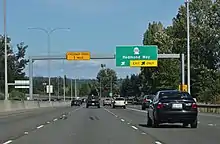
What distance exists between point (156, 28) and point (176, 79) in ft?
79.5

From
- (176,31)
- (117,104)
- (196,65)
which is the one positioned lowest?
(117,104)

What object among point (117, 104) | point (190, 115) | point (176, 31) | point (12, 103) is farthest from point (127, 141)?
point (176, 31)

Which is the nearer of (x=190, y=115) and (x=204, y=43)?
(x=190, y=115)

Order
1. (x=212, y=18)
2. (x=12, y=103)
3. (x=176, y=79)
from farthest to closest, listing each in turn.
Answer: (x=176, y=79) < (x=212, y=18) < (x=12, y=103)

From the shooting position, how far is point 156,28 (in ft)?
347

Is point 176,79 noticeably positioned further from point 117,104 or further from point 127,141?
point 127,141

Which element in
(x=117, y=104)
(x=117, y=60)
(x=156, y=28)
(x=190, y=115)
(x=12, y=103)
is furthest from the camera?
(x=156, y=28)

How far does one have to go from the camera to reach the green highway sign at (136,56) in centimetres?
5747

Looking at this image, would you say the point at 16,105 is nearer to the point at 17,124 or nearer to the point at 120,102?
the point at 120,102

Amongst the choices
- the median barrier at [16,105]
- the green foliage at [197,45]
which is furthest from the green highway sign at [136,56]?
the green foliage at [197,45]

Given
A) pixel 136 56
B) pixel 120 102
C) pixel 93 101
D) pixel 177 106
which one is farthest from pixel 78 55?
pixel 177 106

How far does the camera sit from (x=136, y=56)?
57.6m

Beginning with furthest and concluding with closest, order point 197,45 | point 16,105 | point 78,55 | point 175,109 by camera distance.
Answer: point 197,45, point 78,55, point 16,105, point 175,109

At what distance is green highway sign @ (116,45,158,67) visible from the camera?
57.5 meters
